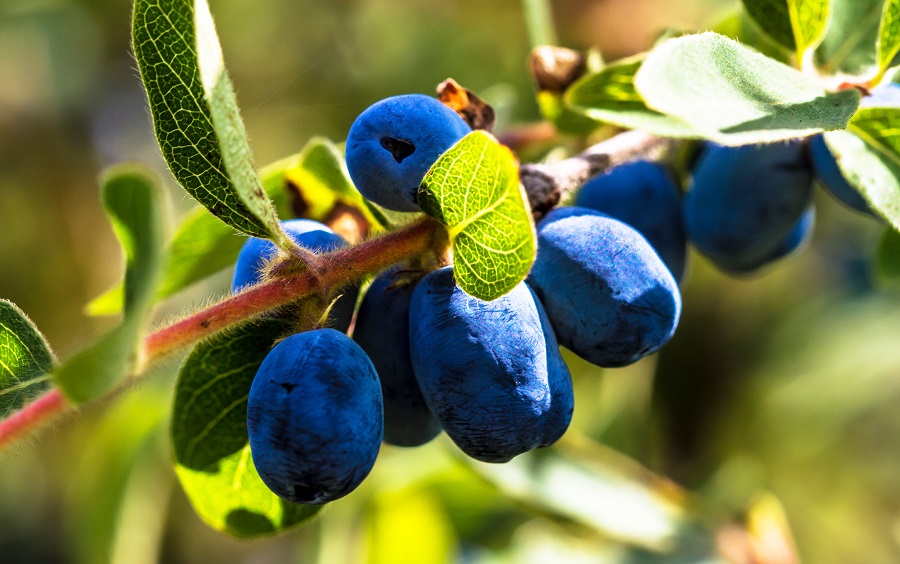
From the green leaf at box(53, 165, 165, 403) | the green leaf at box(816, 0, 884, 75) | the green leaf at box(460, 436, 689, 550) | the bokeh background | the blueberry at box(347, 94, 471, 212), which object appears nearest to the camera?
the green leaf at box(53, 165, 165, 403)

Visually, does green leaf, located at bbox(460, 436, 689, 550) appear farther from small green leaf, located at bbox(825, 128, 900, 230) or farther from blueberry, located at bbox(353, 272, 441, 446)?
small green leaf, located at bbox(825, 128, 900, 230)

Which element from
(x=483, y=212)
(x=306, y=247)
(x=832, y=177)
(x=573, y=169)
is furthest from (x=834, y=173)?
(x=306, y=247)

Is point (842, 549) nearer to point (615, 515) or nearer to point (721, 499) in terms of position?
point (721, 499)

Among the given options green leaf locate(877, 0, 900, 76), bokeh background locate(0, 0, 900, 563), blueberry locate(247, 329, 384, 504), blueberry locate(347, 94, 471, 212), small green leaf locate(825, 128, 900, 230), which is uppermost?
blueberry locate(347, 94, 471, 212)

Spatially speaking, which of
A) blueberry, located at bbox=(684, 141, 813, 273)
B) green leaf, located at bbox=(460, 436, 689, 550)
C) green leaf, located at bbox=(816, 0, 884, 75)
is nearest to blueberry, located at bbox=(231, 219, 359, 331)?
blueberry, located at bbox=(684, 141, 813, 273)

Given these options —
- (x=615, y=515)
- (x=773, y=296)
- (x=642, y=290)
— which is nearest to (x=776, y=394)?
(x=773, y=296)

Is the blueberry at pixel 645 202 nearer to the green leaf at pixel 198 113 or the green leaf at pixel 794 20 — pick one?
the green leaf at pixel 794 20

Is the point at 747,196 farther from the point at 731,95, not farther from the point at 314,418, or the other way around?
the point at 314,418
